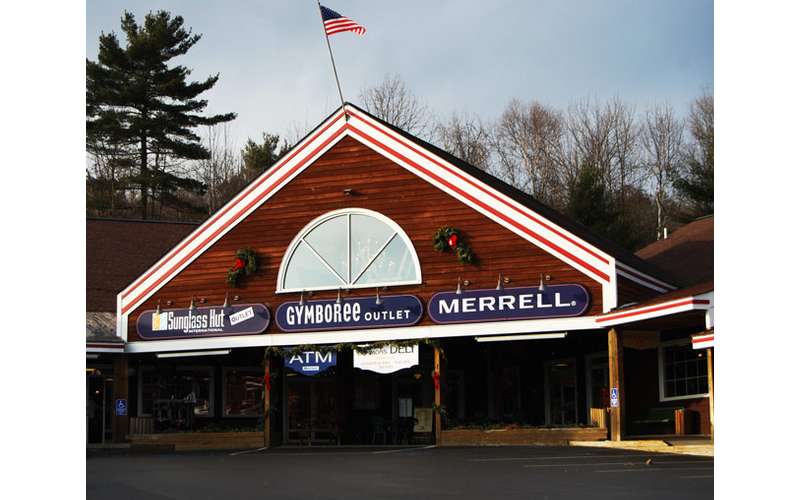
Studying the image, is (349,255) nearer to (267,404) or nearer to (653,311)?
(267,404)

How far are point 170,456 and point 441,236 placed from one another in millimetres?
7594

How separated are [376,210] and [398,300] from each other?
7.22 ft

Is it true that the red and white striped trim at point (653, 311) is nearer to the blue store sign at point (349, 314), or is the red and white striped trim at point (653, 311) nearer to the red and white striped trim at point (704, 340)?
the red and white striped trim at point (704, 340)

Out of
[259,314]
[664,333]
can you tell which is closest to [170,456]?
[259,314]

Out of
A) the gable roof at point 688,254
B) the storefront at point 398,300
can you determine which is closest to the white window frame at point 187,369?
the storefront at point 398,300

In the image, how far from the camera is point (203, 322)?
2727 cm

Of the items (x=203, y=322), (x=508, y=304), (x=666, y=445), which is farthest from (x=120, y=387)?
(x=666, y=445)

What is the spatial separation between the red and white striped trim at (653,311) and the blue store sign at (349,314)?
440 cm

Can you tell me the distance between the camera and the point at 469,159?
61.8 m

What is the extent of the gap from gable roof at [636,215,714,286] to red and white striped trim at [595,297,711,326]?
6.80 metres

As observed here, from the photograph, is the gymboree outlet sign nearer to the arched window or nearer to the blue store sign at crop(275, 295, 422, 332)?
the blue store sign at crop(275, 295, 422, 332)
